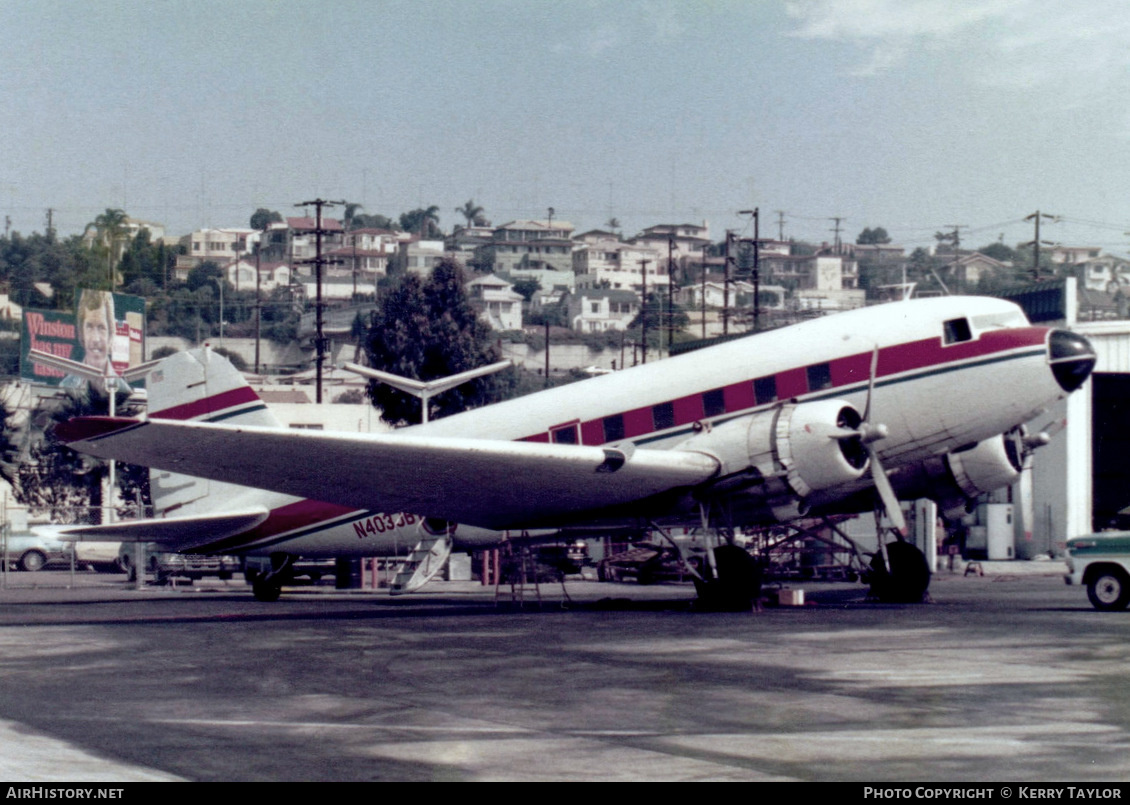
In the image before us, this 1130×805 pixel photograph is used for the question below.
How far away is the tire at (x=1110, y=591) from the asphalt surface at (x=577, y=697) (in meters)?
0.60

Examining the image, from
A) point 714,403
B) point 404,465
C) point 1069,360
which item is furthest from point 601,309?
point 404,465

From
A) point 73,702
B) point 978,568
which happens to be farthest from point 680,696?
point 978,568

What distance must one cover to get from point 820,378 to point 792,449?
5.71 feet

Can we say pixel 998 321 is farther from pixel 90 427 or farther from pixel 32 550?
pixel 32 550

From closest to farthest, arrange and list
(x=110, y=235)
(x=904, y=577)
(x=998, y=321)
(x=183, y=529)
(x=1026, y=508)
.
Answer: (x=998, y=321), (x=904, y=577), (x=183, y=529), (x=1026, y=508), (x=110, y=235)

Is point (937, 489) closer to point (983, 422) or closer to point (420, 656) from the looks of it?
point (983, 422)

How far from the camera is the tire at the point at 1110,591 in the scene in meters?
22.0

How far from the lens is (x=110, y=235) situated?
322 ft

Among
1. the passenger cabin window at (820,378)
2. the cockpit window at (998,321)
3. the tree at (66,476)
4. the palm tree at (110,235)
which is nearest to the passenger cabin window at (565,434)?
the passenger cabin window at (820,378)

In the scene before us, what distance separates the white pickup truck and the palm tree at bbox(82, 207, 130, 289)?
274ft

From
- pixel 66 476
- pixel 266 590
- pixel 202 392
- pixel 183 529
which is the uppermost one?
pixel 202 392

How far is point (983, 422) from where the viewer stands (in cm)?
2223

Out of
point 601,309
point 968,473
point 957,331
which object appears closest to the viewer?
point 957,331

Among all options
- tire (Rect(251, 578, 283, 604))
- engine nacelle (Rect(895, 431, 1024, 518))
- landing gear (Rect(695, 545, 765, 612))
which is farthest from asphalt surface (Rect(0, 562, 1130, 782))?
tire (Rect(251, 578, 283, 604))
